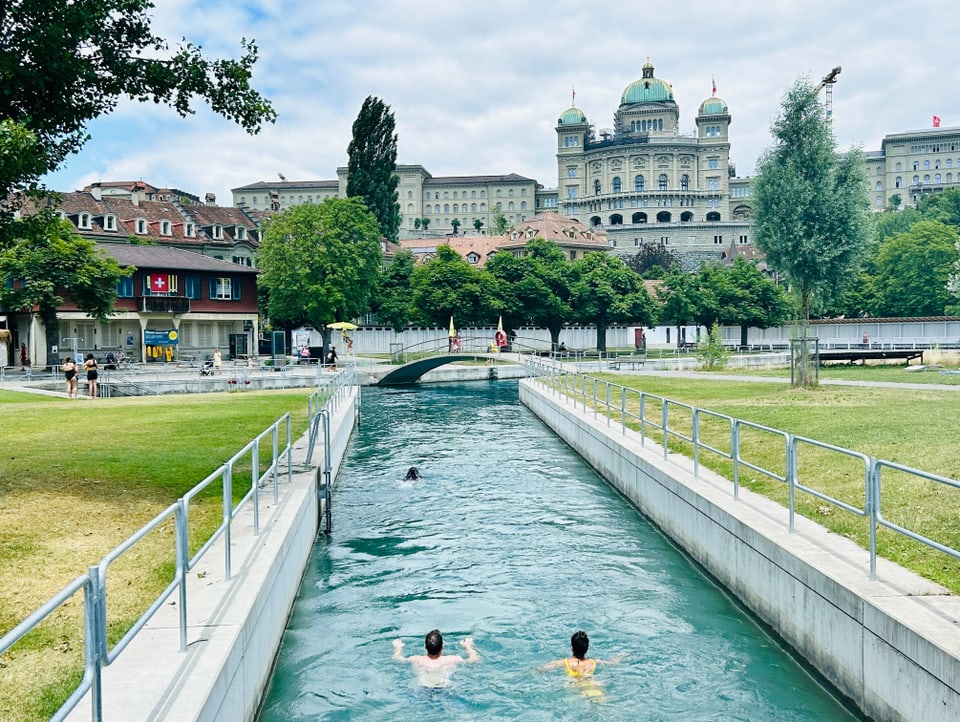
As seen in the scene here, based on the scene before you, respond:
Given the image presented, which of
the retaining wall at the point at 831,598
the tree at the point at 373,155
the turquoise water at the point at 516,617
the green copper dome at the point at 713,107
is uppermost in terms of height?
the green copper dome at the point at 713,107

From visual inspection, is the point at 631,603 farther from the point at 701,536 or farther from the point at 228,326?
the point at 228,326

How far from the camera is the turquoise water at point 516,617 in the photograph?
9.38m

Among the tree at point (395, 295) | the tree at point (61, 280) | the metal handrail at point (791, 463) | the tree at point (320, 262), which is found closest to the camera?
the metal handrail at point (791, 463)

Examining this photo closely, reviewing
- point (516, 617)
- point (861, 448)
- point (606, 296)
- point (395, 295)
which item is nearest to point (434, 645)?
point (516, 617)

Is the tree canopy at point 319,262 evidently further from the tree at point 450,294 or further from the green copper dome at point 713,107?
the green copper dome at point 713,107

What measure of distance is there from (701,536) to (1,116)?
497 inches

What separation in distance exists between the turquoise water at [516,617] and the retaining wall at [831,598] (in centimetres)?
44

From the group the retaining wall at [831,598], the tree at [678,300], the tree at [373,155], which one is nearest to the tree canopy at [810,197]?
the retaining wall at [831,598]

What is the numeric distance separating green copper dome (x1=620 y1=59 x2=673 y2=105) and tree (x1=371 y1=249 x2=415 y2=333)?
117 metres

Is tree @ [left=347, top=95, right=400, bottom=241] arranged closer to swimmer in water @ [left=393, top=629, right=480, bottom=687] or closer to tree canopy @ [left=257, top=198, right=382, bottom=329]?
tree canopy @ [left=257, top=198, right=382, bottom=329]

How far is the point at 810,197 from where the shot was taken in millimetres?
31422

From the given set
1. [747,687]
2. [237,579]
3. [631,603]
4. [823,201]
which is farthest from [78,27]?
[823,201]

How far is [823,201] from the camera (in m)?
31.5

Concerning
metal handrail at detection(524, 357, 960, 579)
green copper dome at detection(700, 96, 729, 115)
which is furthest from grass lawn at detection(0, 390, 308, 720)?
green copper dome at detection(700, 96, 729, 115)
